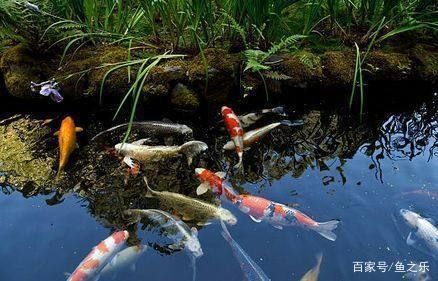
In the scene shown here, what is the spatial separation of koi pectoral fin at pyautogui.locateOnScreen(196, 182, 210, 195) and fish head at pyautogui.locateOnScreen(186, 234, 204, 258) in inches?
17.8

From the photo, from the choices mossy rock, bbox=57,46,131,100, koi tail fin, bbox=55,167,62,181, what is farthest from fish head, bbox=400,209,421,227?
mossy rock, bbox=57,46,131,100

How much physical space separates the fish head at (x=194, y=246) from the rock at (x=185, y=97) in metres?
1.68

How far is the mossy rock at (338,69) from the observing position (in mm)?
4441

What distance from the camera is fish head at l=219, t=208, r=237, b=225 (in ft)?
9.94

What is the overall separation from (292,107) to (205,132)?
900 millimetres

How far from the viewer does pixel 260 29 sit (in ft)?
14.2

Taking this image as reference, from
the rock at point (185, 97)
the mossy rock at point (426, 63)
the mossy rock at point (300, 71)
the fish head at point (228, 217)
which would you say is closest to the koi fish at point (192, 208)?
the fish head at point (228, 217)

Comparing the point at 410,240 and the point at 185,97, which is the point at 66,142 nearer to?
the point at 185,97

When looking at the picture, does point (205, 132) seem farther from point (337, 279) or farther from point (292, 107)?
point (337, 279)

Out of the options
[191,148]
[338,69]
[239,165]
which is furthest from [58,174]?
[338,69]

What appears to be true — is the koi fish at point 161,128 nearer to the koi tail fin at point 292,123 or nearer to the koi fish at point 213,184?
the koi fish at point 213,184

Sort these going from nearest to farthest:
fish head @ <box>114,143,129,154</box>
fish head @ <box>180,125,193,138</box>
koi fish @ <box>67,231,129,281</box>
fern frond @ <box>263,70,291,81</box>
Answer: koi fish @ <box>67,231,129,281</box>
fish head @ <box>114,143,129,154</box>
fish head @ <box>180,125,193,138</box>
fern frond @ <box>263,70,291,81</box>

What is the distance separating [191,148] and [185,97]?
2.61 feet

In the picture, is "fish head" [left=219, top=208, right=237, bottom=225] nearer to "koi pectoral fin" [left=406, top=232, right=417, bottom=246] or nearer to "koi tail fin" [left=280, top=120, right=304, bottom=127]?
"koi pectoral fin" [left=406, top=232, right=417, bottom=246]
